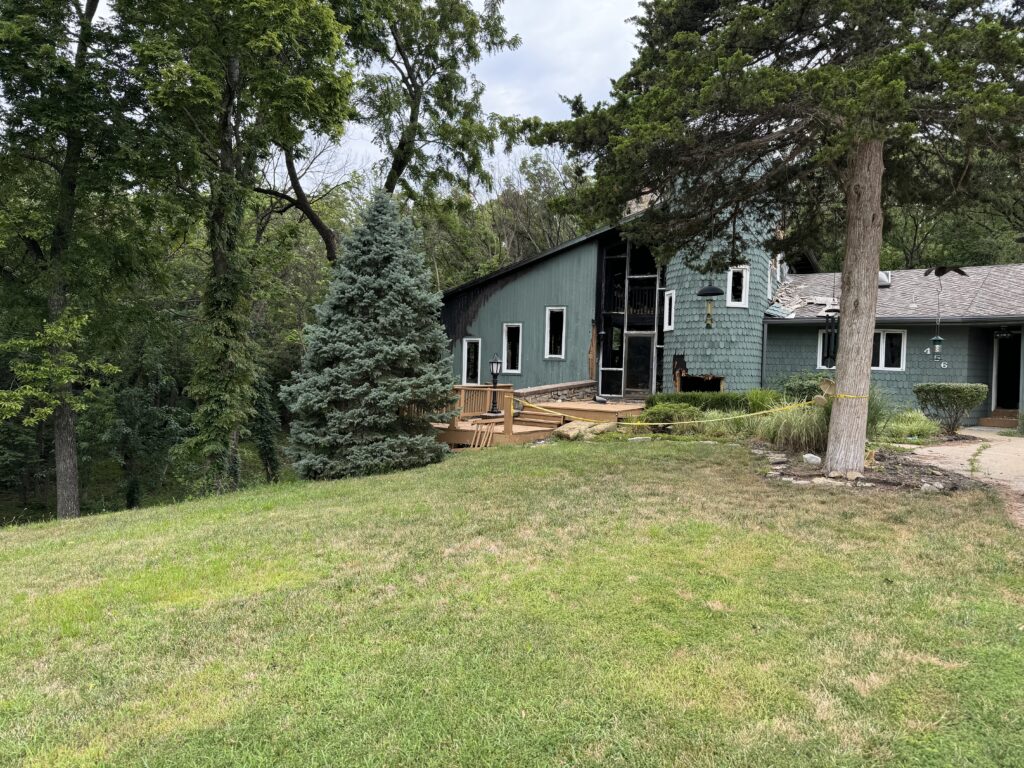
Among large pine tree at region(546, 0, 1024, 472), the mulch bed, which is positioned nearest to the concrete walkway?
the mulch bed

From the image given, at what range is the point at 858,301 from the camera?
698cm

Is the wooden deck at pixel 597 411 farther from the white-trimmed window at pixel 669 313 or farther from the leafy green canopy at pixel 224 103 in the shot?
the leafy green canopy at pixel 224 103

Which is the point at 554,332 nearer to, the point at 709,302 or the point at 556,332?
the point at 556,332

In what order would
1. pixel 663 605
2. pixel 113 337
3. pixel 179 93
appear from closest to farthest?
pixel 663 605 < pixel 179 93 < pixel 113 337

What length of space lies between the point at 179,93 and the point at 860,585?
1269cm

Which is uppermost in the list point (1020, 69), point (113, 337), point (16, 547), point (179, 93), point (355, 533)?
point (179, 93)

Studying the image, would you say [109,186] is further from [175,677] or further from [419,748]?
[419,748]

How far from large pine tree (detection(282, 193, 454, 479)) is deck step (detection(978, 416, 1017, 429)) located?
13.3 metres

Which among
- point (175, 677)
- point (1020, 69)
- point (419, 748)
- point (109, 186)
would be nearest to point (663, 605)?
point (419, 748)

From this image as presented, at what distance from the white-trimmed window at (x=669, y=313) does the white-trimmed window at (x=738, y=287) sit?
1423mm

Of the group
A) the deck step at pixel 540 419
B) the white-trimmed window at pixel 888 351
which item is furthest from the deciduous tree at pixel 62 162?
the white-trimmed window at pixel 888 351

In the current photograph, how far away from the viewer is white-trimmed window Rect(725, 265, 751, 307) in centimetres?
1535

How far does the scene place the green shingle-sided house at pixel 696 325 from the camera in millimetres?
14625

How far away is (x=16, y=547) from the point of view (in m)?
6.15
